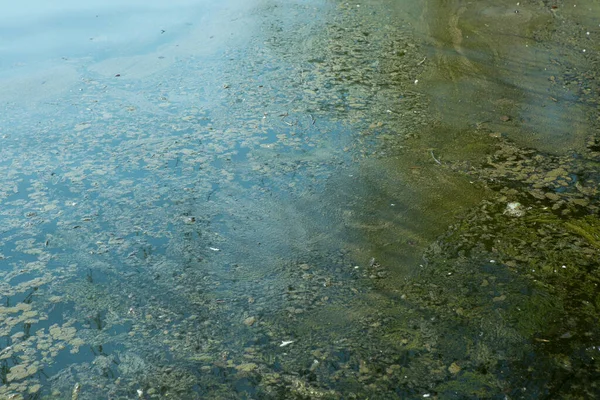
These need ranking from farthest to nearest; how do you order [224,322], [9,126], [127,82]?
[127,82], [9,126], [224,322]

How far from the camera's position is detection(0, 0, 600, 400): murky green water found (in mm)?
2031

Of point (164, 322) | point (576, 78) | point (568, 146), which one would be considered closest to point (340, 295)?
point (164, 322)

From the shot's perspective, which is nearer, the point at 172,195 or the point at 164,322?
the point at 164,322

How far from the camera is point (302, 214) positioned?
2768mm

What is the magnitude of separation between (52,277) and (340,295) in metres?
1.07

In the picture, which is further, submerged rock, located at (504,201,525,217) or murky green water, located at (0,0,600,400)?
submerged rock, located at (504,201,525,217)

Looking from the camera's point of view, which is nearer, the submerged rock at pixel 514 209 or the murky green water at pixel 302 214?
the murky green water at pixel 302 214

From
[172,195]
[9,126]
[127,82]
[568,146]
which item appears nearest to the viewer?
[172,195]

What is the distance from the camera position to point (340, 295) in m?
2.30

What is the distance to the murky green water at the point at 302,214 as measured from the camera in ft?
6.66

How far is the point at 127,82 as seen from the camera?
13.2ft

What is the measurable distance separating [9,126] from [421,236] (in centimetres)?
229

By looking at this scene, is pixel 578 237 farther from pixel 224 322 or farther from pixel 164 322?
pixel 164 322

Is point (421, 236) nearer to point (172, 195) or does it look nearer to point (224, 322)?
point (224, 322)
